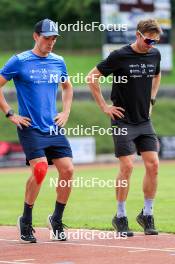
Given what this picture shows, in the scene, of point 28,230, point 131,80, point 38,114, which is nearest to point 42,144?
point 38,114

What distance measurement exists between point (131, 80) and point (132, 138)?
2.40ft

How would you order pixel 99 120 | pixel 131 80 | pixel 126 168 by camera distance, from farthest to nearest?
pixel 99 120 → pixel 131 80 → pixel 126 168

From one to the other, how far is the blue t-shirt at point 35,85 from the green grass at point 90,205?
7.37ft

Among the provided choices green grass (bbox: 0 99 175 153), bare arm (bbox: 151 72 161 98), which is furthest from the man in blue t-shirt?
green grass (bbox: 0 99 175 153)

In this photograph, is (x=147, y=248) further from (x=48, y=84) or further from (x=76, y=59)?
(x=76, y=59)

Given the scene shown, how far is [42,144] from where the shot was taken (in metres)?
11.1

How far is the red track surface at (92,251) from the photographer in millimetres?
9281

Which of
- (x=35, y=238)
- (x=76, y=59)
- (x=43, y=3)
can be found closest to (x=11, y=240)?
(x=35, y=238)

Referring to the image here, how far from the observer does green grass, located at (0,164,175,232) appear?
13.7 m

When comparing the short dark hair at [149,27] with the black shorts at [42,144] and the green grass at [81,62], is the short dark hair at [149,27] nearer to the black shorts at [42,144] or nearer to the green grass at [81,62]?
the black shorts at [42,144]

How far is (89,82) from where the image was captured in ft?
39.2

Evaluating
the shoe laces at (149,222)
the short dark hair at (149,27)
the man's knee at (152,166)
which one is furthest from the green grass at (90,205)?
the short dark hair at (149,27)

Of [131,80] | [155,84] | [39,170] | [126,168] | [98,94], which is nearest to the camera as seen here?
[39,170]

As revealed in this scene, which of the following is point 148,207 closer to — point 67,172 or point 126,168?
point 126,168
